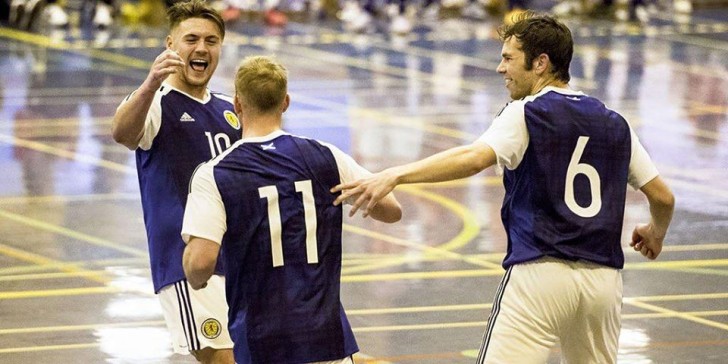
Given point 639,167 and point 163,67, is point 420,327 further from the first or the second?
point 163,67

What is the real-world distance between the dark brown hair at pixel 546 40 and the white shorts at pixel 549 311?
2.84 ft

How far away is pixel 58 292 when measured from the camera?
1093 centimetres

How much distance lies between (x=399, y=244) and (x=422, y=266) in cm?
80

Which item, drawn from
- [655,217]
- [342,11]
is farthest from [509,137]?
[342,11]

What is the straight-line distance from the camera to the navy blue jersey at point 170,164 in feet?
24.4

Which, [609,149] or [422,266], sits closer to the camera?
[609,149]

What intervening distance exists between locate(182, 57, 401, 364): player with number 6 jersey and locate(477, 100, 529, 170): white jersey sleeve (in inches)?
30.6

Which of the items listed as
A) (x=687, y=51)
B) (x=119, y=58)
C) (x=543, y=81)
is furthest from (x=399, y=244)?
(x=687, y=51)

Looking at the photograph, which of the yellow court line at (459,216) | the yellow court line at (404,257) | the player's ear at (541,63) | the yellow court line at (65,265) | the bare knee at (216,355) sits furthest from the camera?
the yellow court line at (459,216)

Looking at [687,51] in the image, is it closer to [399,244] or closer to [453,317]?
[399,244]

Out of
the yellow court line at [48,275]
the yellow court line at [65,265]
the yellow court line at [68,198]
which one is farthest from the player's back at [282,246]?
the yellow court line at [68,198]

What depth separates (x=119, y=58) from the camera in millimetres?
23594

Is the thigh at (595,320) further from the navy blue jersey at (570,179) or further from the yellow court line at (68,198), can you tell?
the yellow court line at (68,198)

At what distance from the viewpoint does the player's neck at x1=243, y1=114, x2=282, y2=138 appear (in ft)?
19.6
